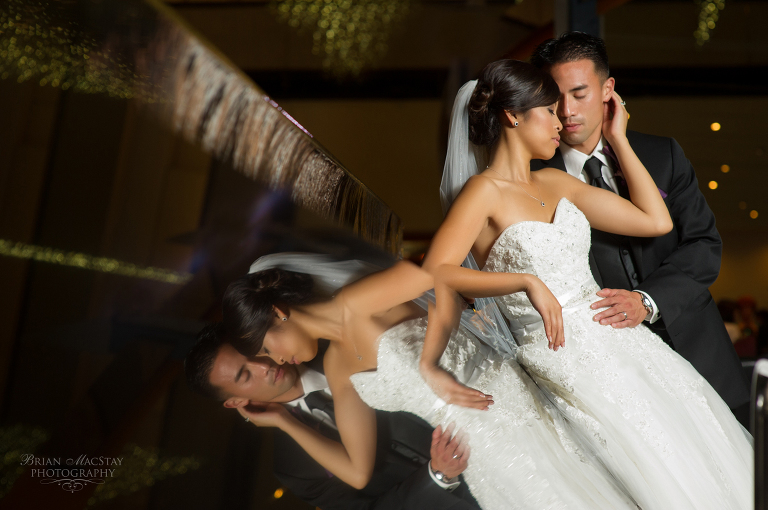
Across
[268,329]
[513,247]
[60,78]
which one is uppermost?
[60,78]

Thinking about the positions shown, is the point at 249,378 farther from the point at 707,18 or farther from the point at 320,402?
the point at 707,18

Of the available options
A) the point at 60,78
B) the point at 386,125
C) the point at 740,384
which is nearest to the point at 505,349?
the point at 740,384

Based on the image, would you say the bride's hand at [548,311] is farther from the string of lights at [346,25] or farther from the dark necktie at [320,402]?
the string of lights at [346,25]

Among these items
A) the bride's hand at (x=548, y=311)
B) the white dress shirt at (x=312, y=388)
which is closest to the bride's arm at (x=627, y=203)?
the bride's hand at (x=548, y=311)

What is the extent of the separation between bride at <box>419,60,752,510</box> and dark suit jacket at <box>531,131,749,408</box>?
5.8 inches

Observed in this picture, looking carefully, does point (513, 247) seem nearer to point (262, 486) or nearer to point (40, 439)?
point (262, 486)

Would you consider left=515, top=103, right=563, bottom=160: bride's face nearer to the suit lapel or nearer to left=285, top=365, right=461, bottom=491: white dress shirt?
the suit lapel

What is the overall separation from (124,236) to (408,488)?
0.51 metres

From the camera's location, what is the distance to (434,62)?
528 cm

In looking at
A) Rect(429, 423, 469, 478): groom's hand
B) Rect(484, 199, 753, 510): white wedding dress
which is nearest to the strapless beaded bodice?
Rect(484, 199, 753, 510): white wedding dress

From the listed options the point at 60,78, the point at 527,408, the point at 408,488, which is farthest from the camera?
the point at 527,408

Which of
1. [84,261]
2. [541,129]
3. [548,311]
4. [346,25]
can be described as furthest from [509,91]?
[346,25]

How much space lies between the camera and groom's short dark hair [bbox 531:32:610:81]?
1196 millimetres

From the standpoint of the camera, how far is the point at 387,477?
2.41 feet
